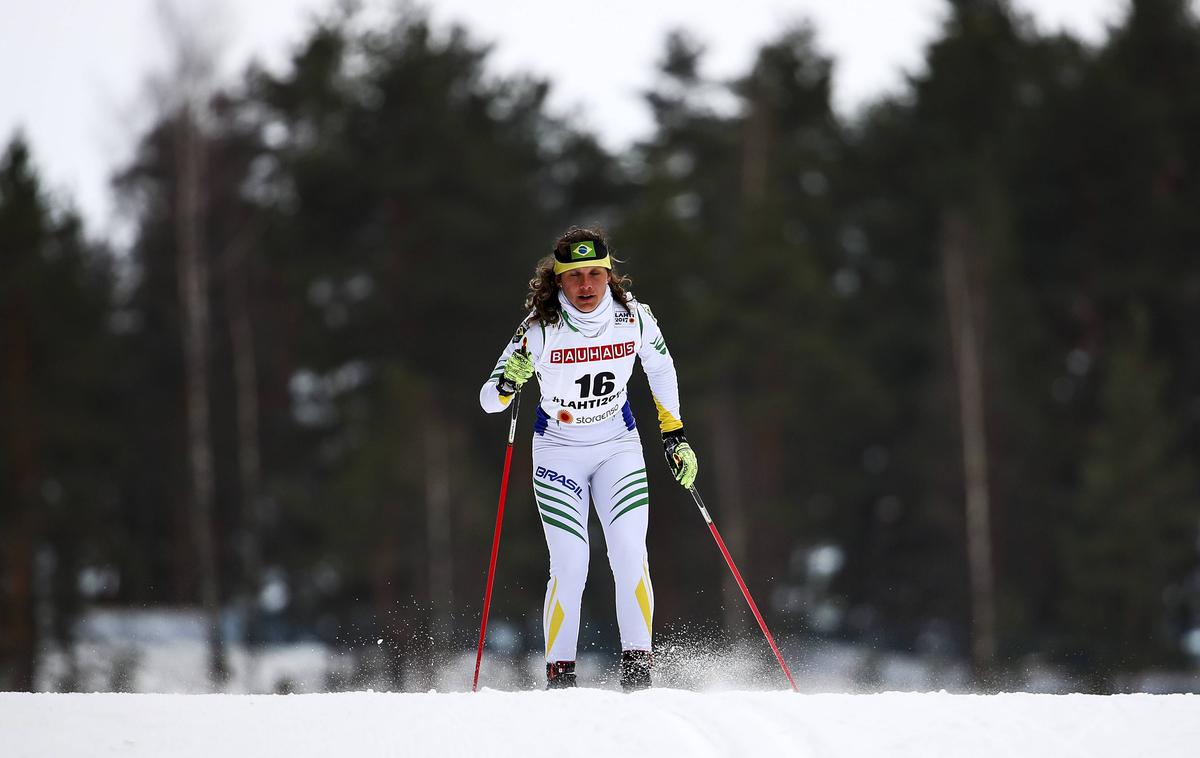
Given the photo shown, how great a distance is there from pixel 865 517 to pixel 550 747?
26300 millimetres

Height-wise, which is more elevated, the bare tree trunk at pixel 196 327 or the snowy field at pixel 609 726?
the bare tree trunk at pixel 196 327

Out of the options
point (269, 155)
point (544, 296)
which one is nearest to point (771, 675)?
point (544, 296)

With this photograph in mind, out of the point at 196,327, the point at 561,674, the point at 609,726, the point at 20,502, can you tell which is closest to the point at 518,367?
the point at 561,674

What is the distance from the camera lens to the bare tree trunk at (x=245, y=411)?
2506 centimetres

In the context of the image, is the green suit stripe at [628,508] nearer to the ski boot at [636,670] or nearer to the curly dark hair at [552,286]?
the ski boot at [636,670]

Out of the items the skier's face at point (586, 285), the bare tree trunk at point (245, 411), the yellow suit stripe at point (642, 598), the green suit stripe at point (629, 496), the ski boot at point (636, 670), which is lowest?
the ski boot at point (636, 670)

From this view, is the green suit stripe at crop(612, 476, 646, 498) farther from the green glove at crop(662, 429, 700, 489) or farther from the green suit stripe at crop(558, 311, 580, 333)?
the green suit stripe at crop(558, 311, 580, 333)

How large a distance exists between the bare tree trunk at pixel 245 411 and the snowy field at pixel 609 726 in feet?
65.0

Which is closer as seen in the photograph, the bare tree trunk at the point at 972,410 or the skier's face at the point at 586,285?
the skier's face at the point at 586,285

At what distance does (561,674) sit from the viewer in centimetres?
607

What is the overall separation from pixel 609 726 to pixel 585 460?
1.71 meters

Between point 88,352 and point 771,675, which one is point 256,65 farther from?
point 771,675

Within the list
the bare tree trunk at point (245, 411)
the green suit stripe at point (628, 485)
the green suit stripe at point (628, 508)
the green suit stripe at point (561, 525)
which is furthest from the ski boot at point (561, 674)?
the bare tree trunk at point (245, 411)

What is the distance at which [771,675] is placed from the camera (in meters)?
16.8
